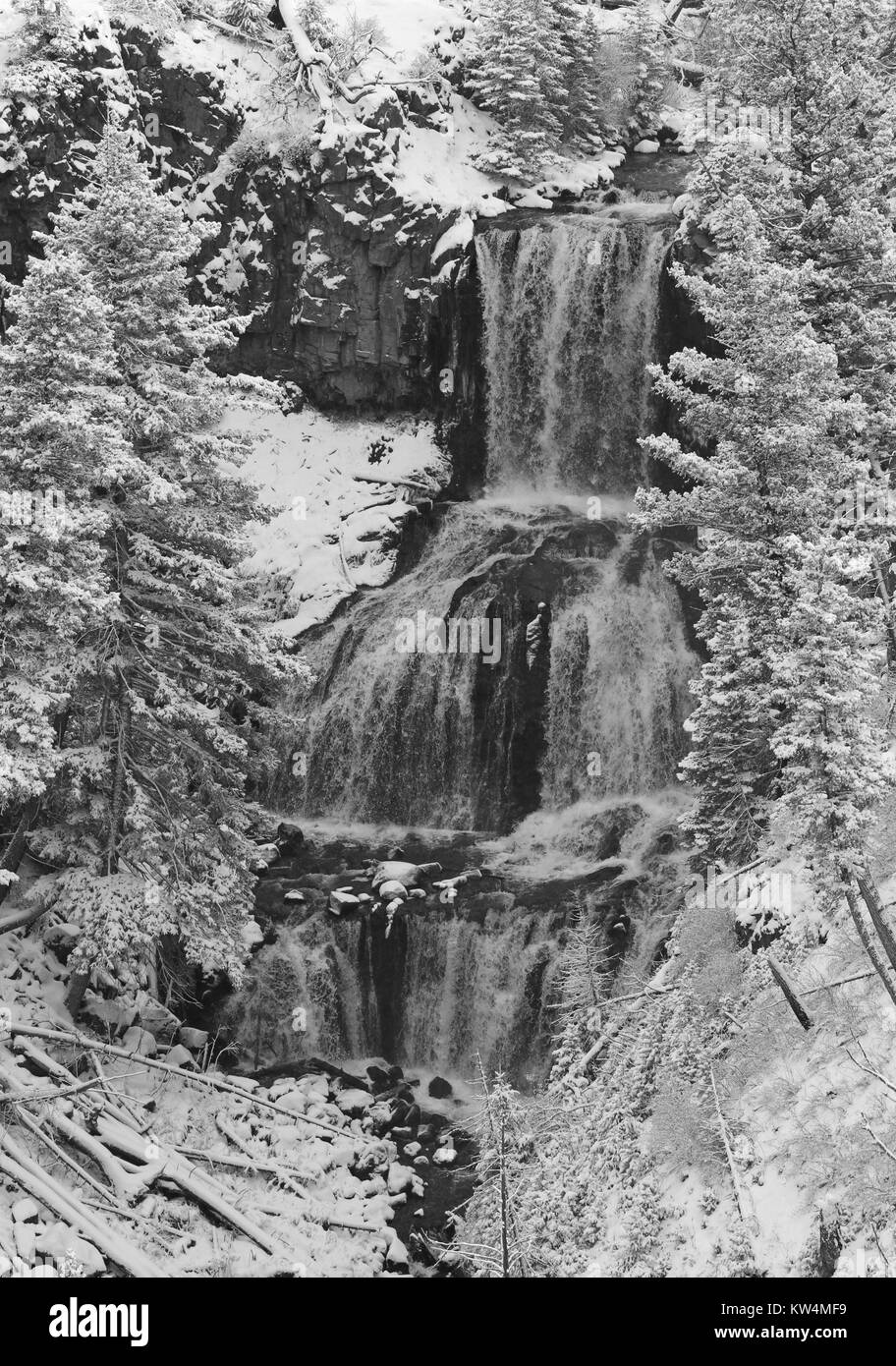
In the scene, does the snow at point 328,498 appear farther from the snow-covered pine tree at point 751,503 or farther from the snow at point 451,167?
the snow-covered pine tree at point 751,503

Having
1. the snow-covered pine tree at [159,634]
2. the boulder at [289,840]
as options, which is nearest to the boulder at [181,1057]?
the snow-covered pine tree at [159,634]

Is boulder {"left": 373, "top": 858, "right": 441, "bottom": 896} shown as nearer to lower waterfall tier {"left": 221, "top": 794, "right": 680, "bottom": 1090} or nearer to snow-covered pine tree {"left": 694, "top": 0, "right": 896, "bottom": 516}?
lower waterfall tier {"left": 221, "top": 794, "right": 680, "bottom": 1090}

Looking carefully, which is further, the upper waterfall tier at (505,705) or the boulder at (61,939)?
the upper waterfall tier at (505,705)

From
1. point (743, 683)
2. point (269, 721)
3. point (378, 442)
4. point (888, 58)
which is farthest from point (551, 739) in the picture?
point (888, 58)

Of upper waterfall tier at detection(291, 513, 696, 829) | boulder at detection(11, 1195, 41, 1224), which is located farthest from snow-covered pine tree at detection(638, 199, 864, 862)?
boulder at detection(11, 1195, 41, 1224)

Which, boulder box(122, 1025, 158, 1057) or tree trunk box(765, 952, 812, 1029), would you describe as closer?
tree trunk box(765, 952, 812, 1029)

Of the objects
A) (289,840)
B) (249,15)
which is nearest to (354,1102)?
(289,840)

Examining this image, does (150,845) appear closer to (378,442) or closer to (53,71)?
(378,442)
